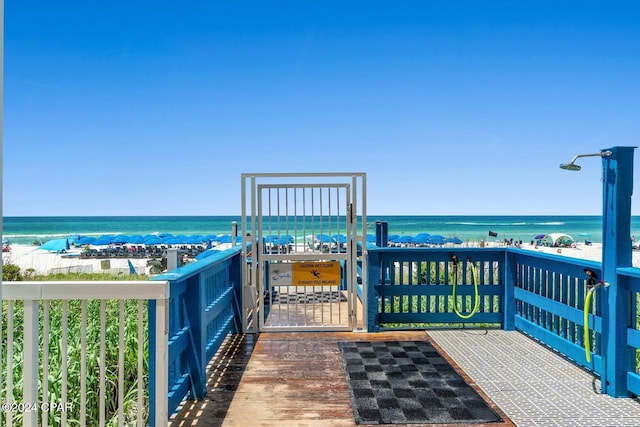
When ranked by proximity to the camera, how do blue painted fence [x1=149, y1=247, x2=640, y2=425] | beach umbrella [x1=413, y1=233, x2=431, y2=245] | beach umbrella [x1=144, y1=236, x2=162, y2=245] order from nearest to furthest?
blue painted fence [x1=149, y1=247, x2=640, y2=425], beach umbrella [x1=413, y1=233, x2=431, y2=245], beach umbrella [x1=144, y1=236, x2=162, y2=245]

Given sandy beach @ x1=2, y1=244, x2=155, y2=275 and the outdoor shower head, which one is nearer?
the outdoor shower head

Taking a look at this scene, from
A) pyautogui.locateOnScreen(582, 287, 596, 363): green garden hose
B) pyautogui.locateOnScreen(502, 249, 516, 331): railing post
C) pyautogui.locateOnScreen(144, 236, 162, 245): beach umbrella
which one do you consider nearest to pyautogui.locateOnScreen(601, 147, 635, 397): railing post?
pyautogui.locateOnScreen(582, 287, 596, 363): green garden hose

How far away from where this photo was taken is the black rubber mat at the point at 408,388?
2744 millimetres

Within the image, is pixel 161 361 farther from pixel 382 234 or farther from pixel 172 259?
pixel 382 234

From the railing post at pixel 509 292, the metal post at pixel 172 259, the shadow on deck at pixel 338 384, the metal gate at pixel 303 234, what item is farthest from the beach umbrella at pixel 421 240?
the metal post at pixel 172 259

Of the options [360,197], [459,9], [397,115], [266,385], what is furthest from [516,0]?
[397,115]

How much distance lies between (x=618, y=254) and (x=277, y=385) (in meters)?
2.67

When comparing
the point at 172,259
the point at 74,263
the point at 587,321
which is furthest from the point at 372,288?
the point at 74,263

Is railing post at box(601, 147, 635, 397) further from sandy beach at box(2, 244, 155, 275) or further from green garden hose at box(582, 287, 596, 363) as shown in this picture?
sandy beach at box(2, 244, 155, 275)

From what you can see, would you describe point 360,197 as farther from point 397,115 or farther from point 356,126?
point 356,126

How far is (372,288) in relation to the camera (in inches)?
194

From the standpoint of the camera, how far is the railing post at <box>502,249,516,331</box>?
4.89m

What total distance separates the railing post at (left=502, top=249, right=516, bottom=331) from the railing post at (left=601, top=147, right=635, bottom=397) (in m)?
1.84

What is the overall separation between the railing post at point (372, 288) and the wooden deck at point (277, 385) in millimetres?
225
